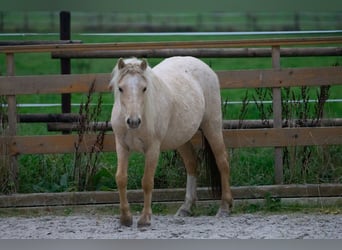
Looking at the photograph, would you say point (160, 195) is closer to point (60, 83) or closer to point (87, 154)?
point (87, 154)

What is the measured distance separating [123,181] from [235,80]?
1489 millimetres

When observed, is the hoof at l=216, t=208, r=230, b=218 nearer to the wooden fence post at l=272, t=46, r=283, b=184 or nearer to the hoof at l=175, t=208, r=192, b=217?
the hoof at l=175, t=208, r=192, b=217

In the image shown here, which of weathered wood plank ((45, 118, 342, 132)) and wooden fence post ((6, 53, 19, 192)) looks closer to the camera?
wooden fence post ((6, 53, 19, 192))

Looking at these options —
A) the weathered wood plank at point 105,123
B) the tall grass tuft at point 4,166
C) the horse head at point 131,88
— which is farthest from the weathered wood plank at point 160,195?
the horse head at point 131,88

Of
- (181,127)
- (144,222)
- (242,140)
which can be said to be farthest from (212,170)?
(144,222)

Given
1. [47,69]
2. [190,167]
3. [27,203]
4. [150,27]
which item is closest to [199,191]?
[190,167]

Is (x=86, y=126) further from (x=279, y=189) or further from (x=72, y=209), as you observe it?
Answer: (x=279, y=189)

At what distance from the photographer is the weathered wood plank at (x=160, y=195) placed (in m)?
4.96

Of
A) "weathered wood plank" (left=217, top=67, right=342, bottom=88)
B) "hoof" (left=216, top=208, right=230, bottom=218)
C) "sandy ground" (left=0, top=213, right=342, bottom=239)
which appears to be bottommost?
"sandy ground" (left=0, top=213, right=342, bottom=239)

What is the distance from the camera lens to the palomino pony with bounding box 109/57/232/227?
13.2ft

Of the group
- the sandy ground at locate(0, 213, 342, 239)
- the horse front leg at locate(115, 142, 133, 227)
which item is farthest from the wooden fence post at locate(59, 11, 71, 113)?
the horse front leg at locate(115, 142, 133, 227)

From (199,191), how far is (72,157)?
127 centimetres

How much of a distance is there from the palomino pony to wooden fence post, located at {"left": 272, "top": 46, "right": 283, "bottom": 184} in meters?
0.52

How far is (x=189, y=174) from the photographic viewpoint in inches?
194
